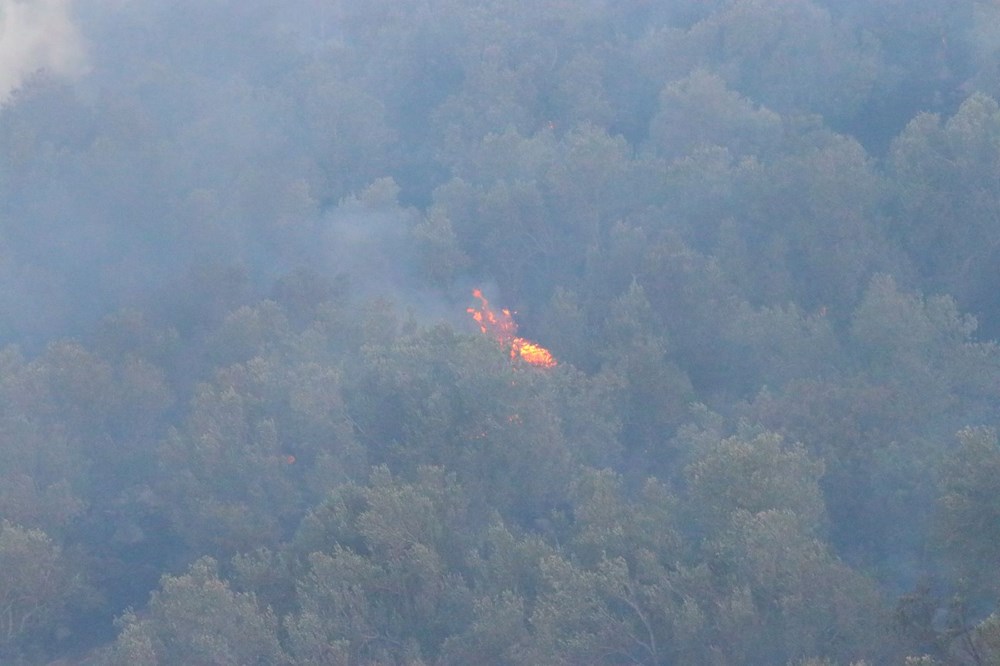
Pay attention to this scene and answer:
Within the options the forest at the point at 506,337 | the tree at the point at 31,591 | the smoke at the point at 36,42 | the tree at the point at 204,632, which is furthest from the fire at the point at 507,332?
the smoke at the point at 36,42

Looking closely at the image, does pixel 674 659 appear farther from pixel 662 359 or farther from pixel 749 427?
pixel 662 359

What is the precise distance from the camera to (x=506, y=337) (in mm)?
26094

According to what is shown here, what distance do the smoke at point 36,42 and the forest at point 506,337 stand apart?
209mm

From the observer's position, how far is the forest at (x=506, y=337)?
50.4 ft

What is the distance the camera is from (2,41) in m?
38.5

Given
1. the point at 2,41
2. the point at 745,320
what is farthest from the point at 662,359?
the point at 2,41

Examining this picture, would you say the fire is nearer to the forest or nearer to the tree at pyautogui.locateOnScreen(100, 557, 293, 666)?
the forest

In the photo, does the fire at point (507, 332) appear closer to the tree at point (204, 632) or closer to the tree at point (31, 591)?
the tree at point (204, 632)

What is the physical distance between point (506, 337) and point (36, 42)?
23.8 metres

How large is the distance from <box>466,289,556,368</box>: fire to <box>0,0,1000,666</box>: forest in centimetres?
13

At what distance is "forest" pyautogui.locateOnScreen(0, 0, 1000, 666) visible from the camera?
15359mm

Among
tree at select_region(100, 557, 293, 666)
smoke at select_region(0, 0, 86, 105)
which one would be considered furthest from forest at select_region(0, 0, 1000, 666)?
smoke at select_region(0, 0, 86, 105)

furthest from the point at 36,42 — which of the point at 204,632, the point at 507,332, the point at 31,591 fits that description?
the point at 204,632

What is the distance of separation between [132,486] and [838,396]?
14.5m
